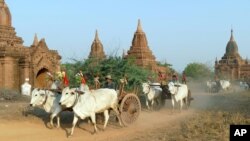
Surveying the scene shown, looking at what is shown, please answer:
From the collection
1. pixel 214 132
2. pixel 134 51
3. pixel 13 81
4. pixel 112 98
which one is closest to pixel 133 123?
pixel 112 98

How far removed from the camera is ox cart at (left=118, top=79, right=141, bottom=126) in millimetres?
12000

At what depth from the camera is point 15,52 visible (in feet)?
75.4

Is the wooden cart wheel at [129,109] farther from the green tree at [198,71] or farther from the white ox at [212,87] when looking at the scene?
the green tree at [198,71]

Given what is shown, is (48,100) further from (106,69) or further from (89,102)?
(106,69)

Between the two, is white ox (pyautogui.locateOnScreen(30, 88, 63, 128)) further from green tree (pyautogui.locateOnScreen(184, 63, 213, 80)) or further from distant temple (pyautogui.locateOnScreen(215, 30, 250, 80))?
green tree (pyautogui.locateOnScreen(184, 63, 213, 80))

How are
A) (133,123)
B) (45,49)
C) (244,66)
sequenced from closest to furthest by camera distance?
1. (133,123)
2. (45,49)
3. (244,66)

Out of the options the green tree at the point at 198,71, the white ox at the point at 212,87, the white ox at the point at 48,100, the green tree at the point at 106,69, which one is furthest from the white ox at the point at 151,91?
the green tree at the point at 198,71

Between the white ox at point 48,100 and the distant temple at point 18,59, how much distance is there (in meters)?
11.4

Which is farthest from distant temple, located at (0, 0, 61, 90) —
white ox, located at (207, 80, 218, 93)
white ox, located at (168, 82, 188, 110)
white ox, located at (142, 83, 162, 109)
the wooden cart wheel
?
white ox, located at (207, 80, 218, 93)

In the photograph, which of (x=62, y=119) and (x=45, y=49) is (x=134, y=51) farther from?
(x=62, y=119)

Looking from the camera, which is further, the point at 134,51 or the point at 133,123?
the point at 134,51

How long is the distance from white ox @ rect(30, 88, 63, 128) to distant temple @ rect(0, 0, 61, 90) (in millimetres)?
11373

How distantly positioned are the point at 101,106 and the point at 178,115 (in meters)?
5.28

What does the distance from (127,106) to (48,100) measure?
242 centimetres
